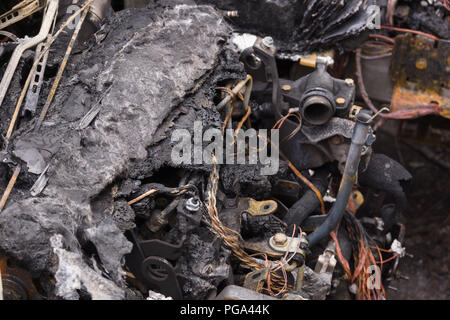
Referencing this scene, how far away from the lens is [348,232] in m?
3.76

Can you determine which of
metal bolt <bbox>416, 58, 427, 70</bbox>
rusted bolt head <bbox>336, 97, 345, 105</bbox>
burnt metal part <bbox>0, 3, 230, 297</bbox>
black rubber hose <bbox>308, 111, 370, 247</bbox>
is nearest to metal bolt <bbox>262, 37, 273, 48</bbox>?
burnt metal part <bbox>0, 3, 230, 297</bbox>

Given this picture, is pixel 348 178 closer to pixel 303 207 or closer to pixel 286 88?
pixel 303 207

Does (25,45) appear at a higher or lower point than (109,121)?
higher

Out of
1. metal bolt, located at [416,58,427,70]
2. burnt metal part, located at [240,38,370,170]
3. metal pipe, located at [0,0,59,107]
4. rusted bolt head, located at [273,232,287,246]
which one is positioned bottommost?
metal bolt, located at [416,58,427,70]

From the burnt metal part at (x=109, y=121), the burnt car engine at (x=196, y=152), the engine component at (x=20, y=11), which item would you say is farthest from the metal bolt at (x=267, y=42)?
the engine component at (x=20, y=11)

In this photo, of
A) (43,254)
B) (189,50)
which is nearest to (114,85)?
(189,50)

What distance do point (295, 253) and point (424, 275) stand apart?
2.23m

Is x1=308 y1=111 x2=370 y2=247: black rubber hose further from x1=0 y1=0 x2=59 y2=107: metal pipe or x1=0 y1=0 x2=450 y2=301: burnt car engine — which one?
x1=0 y1=0 x2=59 y2=107: metal pipe

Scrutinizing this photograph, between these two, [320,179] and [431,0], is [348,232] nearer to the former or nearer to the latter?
[320,179]

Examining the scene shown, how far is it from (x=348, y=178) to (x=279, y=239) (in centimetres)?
59

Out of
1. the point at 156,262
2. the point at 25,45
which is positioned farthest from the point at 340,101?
the point at 25,45

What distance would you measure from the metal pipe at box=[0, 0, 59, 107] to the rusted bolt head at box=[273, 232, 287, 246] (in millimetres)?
1703

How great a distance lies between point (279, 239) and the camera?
3.09 meters

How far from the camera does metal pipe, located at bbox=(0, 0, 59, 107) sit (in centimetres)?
322
